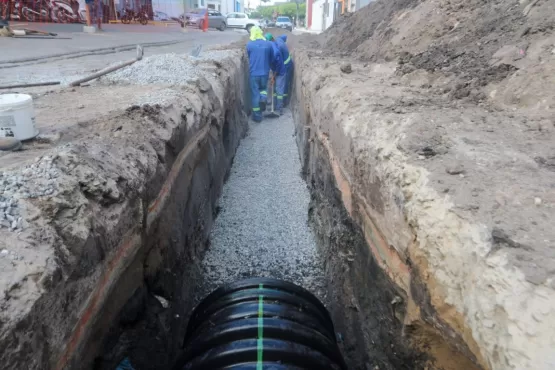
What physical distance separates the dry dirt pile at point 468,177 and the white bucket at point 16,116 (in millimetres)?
1911

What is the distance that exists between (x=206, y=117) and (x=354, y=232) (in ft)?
6.76

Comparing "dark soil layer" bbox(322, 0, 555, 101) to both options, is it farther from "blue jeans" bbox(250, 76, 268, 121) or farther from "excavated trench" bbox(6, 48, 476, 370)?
"blue jeans" bbox(250, 76, 268, 121)

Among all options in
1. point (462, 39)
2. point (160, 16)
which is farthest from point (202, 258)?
point (160, 16)

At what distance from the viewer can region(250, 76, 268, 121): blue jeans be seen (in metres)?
8.87

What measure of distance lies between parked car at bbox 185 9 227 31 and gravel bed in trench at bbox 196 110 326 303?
2084cm

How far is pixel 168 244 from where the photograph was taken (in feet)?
8.88

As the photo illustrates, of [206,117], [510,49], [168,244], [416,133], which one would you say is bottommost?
[168,244]

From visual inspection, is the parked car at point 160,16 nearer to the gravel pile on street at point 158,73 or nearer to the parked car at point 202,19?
the parked car at point 202,19

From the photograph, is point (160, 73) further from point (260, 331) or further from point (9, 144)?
point (260, 331)

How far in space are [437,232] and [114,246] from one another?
4.52 ft

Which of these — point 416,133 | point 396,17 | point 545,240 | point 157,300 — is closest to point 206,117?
point 157,300

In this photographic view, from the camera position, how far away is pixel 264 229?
4.16m

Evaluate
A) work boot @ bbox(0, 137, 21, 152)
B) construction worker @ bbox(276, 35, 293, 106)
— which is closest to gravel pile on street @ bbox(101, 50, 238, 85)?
work boot @ bbox(0, 137, 21, 152)

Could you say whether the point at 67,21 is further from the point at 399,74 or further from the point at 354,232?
the point at 354,232
